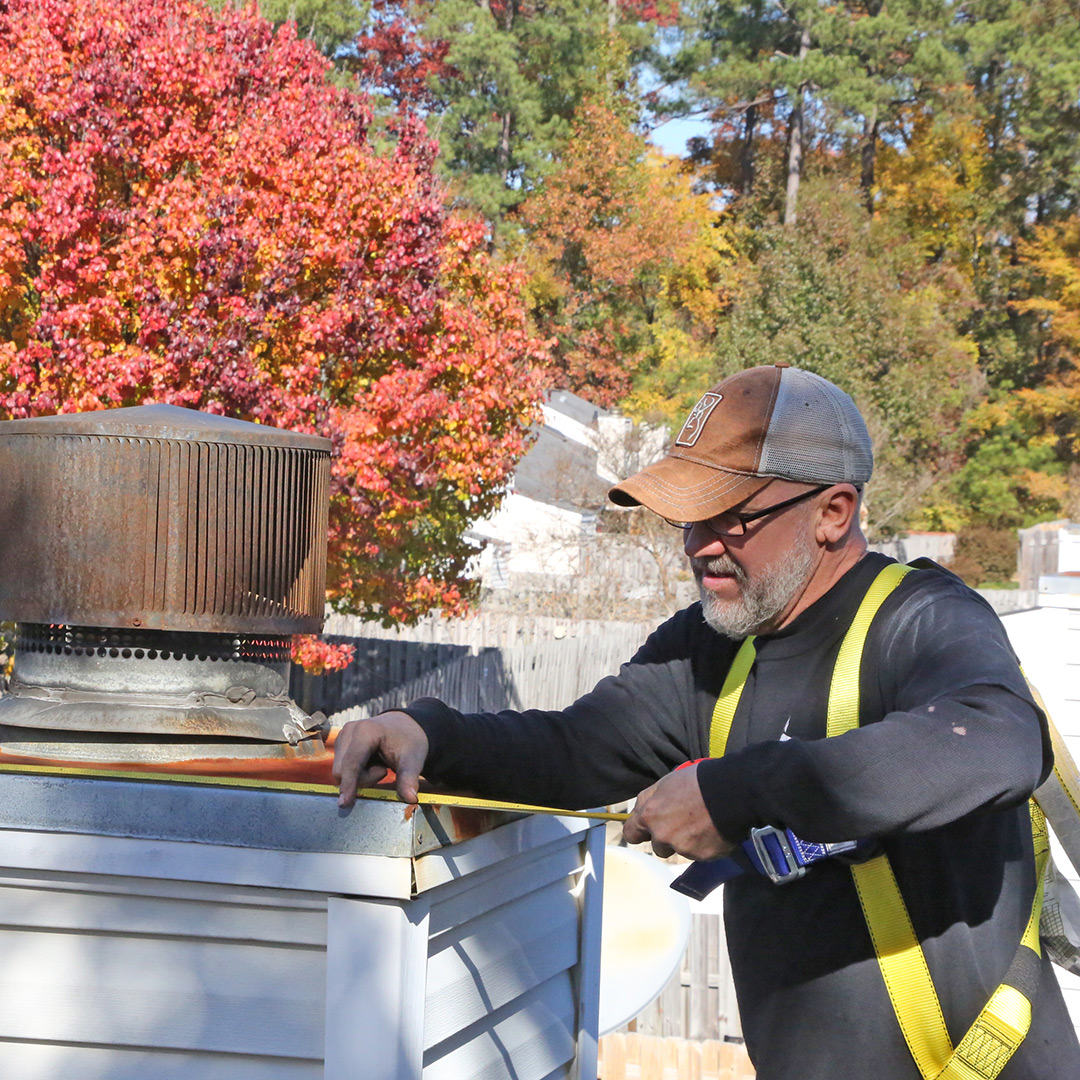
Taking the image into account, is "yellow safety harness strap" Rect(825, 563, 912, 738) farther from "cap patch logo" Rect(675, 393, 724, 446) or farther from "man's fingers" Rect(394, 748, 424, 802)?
"man's fingers" Rect(394, 748, 424, 802)

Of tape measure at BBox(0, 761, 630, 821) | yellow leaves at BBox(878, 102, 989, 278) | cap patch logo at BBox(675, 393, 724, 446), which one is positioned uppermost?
yellow leaves at BBox(878, 102, 989, 278)

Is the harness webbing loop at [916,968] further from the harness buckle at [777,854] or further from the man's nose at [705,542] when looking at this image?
the man's nose at [705,542]

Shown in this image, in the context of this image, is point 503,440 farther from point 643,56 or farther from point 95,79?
point 643,56

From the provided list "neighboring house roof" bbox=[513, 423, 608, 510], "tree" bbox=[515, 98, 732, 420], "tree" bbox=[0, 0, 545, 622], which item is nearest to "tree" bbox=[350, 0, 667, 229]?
"tree" bbox=[515, 98, 732, 420]

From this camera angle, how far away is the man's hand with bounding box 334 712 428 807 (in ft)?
7.39

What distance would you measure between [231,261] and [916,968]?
8845 millimetres

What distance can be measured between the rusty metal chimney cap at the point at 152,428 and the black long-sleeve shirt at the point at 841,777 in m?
0.69

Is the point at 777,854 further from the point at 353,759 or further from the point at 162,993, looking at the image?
the point at 162,993

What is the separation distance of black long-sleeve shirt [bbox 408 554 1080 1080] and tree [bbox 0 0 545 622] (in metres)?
7.44

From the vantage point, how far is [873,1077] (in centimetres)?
222

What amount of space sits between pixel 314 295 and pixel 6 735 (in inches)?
351

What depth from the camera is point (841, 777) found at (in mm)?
1916

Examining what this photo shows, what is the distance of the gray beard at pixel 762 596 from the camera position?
7.92 feet

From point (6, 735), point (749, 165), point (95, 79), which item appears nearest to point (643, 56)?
point (749, 165)
